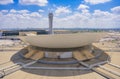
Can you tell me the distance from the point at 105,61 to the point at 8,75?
10.2 metres

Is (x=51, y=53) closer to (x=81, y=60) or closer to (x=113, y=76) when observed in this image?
(x=81, y=60)

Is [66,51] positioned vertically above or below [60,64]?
above

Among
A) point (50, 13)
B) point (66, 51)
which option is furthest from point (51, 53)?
point (50, 13)

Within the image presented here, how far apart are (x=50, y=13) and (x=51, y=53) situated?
1374 cm

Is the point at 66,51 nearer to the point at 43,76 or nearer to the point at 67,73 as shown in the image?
the point at 67,73

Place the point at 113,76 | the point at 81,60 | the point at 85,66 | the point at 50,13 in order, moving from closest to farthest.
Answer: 1. the point at 113,76
2. the point at 85,66
3. the point at 81,60
4. the point at 50,13

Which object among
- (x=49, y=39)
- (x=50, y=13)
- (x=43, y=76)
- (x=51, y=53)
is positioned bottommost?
(x=43, y=76)

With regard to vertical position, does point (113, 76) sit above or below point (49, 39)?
below

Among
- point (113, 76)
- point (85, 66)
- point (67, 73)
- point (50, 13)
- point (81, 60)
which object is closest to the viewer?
point (113, 76)

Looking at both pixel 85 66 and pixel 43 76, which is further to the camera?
pixel 85 66

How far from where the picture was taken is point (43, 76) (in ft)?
43.8

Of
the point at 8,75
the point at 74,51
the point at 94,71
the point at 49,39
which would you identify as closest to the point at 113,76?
the point at 94,71

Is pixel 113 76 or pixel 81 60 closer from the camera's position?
pixel 113 76

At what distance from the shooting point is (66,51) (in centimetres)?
1664
